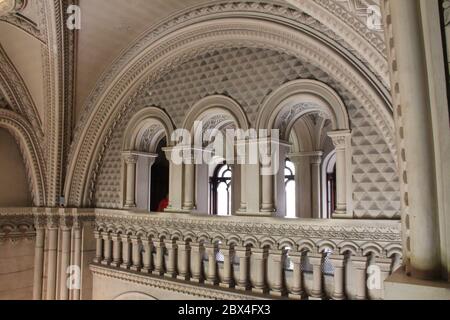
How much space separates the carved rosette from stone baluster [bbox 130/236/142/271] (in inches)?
161

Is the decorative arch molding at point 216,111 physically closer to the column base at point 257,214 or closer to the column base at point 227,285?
the column base at point 257,214

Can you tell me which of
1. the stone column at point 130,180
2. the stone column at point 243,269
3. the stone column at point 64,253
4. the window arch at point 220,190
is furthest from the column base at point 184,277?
the window arch at point 220,190

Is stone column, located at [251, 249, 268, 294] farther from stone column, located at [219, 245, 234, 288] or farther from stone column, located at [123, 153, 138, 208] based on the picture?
stone column, located at [123, 153, 138, 208]

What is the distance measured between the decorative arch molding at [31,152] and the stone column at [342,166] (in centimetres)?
584

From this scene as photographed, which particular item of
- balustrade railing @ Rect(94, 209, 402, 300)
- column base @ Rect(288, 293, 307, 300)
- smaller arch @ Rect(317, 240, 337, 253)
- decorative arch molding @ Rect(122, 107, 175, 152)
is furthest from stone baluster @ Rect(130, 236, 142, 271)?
smaller arch @ Rect(317, 240, 337, 253)

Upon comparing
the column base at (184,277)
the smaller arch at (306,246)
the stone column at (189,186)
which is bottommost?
the column base at (184,277)

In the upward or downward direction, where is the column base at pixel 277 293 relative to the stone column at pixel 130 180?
downward

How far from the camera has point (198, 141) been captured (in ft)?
21.0

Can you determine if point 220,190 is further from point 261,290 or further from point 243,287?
point 261,290

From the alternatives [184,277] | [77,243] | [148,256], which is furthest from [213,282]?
[77,243]

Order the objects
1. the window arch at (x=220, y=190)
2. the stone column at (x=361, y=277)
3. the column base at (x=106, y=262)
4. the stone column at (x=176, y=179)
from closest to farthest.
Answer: the stone column at (x=361, y=277) → the stone column at (x=176, y=179) → the column base at (x=106, y=262) → the window arch at (x=220, y=190)

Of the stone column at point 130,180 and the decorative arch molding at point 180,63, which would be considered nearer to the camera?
the decorative arch molding at point 180,63

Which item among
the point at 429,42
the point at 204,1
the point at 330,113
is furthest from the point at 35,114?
the point at 429,42

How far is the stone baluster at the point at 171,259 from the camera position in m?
6.30
